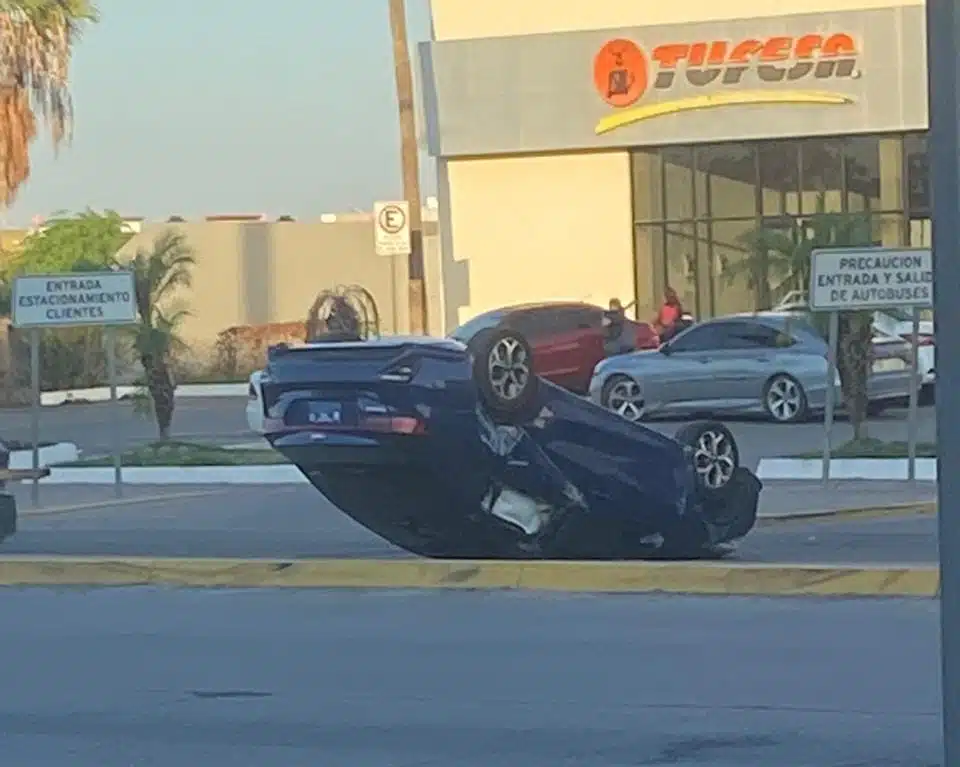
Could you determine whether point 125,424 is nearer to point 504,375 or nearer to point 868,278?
point 868,278

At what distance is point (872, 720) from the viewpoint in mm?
8391

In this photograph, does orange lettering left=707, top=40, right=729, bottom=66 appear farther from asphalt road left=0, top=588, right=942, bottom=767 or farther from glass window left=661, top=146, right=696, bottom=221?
asphalt road left=0, top=588, right=942, bottom=767

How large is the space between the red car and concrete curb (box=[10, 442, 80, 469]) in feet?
18.5

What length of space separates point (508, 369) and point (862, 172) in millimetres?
22014

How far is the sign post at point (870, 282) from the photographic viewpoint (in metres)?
18.0

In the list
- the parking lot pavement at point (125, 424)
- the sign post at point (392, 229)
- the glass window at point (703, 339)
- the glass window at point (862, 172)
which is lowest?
the parking lot pavement at point (125, 424)

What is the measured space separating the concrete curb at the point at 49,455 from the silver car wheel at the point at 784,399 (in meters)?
8.64

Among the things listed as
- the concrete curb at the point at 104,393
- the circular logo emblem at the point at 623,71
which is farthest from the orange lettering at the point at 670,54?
the concrete curb at the point at 104,393

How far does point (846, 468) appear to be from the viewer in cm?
1992

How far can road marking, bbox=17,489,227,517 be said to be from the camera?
1911cm

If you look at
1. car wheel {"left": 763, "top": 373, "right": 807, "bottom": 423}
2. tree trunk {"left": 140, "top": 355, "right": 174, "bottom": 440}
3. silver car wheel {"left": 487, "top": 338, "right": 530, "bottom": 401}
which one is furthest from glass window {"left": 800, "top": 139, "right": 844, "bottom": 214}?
silver car wheel {"left": 487, "top": 338, "right": 530, "bottom": 401}

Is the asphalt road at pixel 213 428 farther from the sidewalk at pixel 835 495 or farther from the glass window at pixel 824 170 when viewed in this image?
the glass window at pixel 824 170

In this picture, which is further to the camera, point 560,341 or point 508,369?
point 560,341

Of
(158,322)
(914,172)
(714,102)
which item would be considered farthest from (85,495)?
(914,172)
